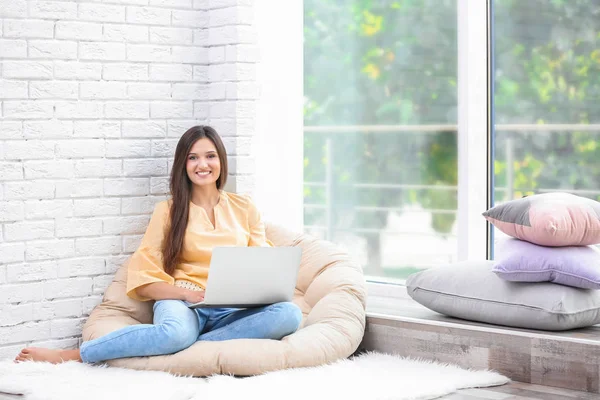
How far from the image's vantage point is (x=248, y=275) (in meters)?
3.40

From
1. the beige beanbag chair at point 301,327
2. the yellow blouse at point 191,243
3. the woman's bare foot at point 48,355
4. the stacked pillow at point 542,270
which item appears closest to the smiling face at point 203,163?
the yellow blouse at point 191,243

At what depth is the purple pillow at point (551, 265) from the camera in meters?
3.37

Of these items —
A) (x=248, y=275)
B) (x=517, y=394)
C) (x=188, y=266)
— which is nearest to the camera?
(x=517, y=394)

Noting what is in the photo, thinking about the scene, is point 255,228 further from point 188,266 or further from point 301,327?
point 301,327

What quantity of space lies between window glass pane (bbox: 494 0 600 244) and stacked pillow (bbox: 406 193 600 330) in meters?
Result: 0.48

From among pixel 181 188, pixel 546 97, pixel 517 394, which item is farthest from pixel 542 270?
pixel 181 188

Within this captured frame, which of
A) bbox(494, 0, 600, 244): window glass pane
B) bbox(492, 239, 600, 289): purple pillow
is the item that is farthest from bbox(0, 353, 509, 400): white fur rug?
bbox(494, 0, 600, 244): window glass pane

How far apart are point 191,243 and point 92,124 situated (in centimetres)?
66

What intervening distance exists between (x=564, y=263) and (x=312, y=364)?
A: 0.96 m

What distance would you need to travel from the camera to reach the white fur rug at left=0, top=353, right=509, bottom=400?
10.1 ft

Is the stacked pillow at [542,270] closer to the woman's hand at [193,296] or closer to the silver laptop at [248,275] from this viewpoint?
the silver laptop at [248,275]

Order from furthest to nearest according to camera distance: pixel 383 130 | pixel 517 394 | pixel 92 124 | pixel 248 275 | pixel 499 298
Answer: pixel 383 130, pixel 92 124, pixel 499 298, pixel 248 275, pixel 517 394

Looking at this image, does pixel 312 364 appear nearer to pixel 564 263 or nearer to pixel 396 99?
pixel 564 263

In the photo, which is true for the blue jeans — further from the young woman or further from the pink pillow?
the pink pillow
